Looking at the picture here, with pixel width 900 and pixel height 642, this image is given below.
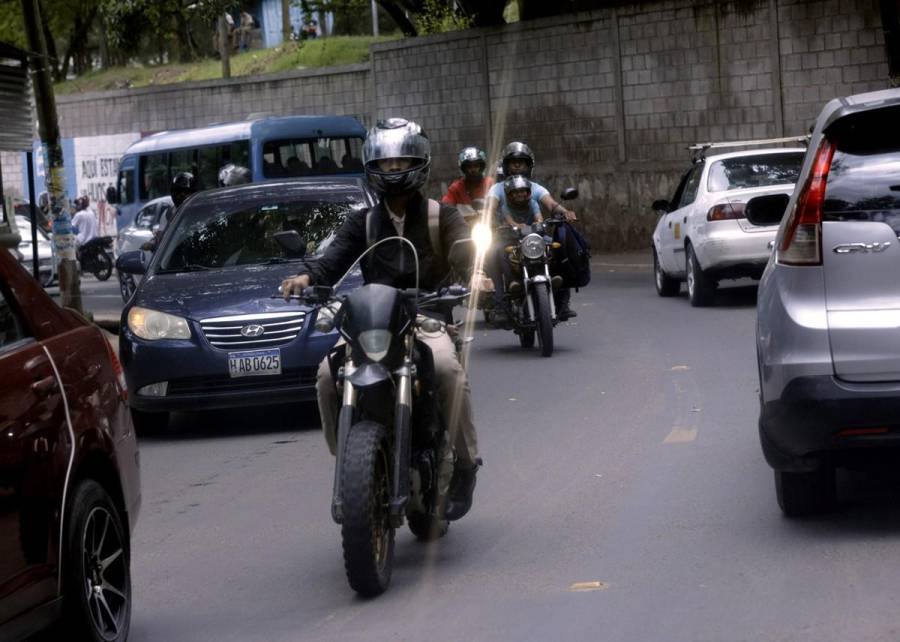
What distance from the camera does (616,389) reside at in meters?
12.1

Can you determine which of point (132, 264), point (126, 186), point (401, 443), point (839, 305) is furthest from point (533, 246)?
point (126, 186)

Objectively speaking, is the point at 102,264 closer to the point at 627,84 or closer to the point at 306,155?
the point at 306,155

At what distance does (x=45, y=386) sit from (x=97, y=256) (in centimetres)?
3006

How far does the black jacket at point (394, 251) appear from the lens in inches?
279

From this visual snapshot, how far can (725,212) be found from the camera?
17.4m

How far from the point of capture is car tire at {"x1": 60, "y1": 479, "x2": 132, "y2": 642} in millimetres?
5223

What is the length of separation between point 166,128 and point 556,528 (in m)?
36.5

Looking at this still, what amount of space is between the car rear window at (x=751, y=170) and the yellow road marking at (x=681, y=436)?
792 centimetres

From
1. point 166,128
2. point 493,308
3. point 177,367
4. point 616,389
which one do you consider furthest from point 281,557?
point 166,128

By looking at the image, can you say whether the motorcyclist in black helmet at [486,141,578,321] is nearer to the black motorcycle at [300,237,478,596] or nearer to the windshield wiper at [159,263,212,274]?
the windshield wiper at [159,263,212,274]

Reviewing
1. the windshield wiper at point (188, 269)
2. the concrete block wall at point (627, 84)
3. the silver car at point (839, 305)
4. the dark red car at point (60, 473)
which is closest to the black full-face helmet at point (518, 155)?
the windshield wiper at point (188, 269)

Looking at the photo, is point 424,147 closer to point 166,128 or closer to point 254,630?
point 254,630

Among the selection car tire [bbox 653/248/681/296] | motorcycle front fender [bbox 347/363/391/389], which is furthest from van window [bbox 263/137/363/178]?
motorcycle front fender [bbox 347/363/391/389]

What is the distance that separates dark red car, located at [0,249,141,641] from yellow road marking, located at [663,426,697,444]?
4218mm
